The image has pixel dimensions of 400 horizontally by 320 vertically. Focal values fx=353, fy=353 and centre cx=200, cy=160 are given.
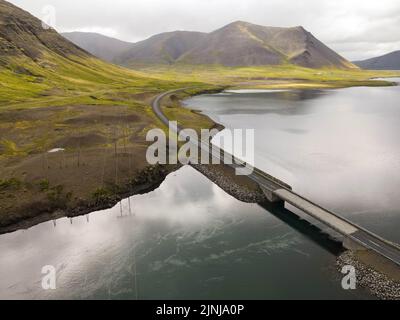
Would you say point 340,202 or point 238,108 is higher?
point 238,108

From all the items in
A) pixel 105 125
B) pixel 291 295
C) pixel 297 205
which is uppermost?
pixel 105 125

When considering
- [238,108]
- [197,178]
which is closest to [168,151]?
[197,178]

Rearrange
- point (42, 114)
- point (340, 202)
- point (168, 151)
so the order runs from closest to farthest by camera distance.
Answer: point (340, 202)
point (168, 151)
point (42, 114)

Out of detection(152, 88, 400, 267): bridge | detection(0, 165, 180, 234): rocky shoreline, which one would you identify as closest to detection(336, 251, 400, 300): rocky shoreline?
detection(152, 88, 400, 267): bridge

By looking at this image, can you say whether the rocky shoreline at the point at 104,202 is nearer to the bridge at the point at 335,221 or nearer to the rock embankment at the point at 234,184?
the rock embankment at the point at 234,184

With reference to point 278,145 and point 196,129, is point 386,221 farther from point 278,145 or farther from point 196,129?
point 196,129

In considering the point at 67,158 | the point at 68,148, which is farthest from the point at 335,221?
the point at 68,148

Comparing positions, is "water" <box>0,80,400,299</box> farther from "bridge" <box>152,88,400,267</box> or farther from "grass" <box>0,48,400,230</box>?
"grass" <box>0,48,400,230</box>
